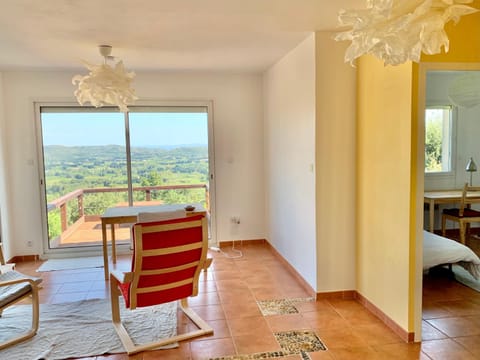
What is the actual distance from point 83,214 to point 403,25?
4655 millimetres

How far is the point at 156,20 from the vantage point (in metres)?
2.83

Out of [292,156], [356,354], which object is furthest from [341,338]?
[292,156]

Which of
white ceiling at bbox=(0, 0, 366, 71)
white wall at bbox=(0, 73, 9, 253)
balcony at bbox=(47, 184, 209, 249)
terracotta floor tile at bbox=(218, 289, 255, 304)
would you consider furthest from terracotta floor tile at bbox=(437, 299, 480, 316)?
white wall at bbox=(0, 73, 9, 253)

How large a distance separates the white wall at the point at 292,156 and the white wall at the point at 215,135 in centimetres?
27

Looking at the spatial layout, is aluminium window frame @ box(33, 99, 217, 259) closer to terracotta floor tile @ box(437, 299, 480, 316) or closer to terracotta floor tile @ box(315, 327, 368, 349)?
terracotta floor tile @ box(315, 327, 368, 349)

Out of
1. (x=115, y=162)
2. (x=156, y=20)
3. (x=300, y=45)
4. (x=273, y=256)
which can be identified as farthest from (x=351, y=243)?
(x=115, y=162)

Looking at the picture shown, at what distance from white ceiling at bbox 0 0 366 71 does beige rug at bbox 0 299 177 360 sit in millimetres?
2395

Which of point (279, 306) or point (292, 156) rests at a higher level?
point (292, 156)

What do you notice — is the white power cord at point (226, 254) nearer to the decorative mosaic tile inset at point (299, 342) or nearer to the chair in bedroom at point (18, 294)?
the decorative mosaic tile inset at point (299, 342)

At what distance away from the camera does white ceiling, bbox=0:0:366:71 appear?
8.36 feet

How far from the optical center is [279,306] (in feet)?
10.7

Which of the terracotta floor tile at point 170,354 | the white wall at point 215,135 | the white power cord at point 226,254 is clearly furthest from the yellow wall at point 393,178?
the white wall at point 215,135

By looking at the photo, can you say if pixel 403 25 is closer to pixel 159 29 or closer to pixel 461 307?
pixel 159 29

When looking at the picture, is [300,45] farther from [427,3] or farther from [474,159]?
[474,159]
